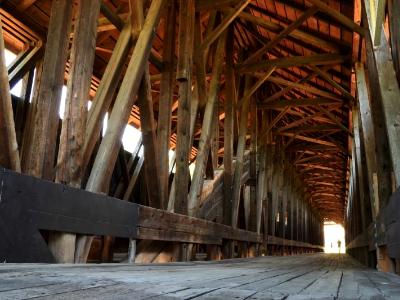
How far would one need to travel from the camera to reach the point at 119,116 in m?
3.70

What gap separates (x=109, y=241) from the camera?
241 inches

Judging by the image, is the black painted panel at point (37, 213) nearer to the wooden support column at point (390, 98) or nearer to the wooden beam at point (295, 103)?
the wooden support column at point (390, 98)

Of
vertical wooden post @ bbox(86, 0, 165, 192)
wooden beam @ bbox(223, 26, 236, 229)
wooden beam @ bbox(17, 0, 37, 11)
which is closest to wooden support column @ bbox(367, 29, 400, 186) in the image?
vertical wooden post @ bbox(86, 0, 165, 192)

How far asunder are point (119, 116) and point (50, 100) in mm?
776

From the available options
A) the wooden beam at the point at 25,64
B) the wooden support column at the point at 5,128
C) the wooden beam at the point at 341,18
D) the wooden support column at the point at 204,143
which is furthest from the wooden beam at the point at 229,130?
the wooden support column at the point at 5,128

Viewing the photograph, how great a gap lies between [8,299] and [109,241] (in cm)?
504

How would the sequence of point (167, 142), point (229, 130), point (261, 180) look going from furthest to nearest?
point (261, 180)
point (229, 130)
point (167, 142)

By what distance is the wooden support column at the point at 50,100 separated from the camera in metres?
2.90

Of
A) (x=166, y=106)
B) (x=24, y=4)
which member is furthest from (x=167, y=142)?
(x=24, y=4)

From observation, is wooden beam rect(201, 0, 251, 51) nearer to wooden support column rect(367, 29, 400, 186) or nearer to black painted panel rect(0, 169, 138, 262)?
wooden support column rect(367, 29, 400, 186)

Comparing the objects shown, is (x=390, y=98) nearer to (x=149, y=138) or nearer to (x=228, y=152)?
(x=149, y=138)

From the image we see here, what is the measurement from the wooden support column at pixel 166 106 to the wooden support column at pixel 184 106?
0.44 ft

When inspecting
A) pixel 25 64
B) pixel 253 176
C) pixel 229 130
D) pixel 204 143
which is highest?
pixel 25 64

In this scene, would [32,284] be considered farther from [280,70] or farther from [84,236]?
[280,70]
